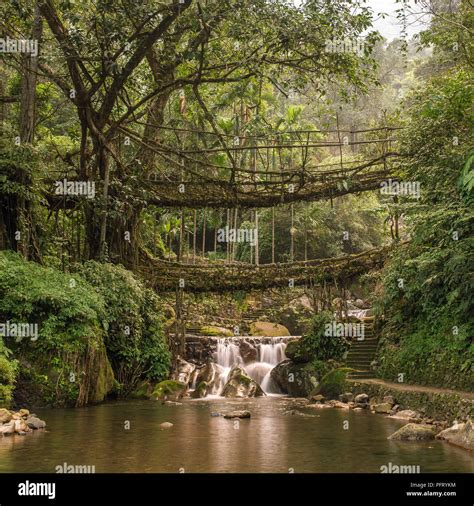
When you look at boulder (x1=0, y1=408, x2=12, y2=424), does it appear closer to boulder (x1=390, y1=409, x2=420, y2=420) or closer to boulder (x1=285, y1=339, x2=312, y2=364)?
boulder (x1=390, y1=409, x2=420, y2=420)

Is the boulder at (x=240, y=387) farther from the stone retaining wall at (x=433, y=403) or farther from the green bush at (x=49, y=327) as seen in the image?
the green bush at (x=49, y=327)

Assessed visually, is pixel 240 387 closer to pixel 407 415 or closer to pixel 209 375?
pixel 209 375

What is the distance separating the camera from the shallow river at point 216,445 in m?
7.72

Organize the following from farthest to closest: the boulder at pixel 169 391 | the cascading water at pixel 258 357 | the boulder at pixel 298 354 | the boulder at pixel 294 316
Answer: the boulder at pixel 294 316 < the cascading water at pixel 258 357 < the boulder at pixel 298 354 < the boulder at pixel 169 391

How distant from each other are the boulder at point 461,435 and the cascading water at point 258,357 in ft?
37.3

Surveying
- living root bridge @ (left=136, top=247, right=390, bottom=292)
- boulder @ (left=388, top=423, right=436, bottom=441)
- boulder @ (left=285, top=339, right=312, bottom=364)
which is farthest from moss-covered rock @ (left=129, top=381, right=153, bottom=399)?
boulder @ (left=388, top=423, right=436, bottom=441)

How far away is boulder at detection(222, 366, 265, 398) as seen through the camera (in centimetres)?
1839

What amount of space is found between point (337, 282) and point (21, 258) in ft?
33.7

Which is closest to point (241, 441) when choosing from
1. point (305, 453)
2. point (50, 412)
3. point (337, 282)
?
point (305, 453)

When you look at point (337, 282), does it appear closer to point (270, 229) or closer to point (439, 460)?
point (439, 460)

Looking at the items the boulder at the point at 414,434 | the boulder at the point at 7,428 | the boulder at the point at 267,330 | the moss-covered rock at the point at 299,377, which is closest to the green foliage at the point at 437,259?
the boulder at the point at 414,434

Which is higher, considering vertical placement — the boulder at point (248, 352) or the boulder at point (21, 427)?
the boulder at point (248, 352)

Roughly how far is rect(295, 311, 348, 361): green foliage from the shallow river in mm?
6232

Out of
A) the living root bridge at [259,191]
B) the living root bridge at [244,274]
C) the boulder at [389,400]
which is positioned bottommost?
the boulder at [389,400]
